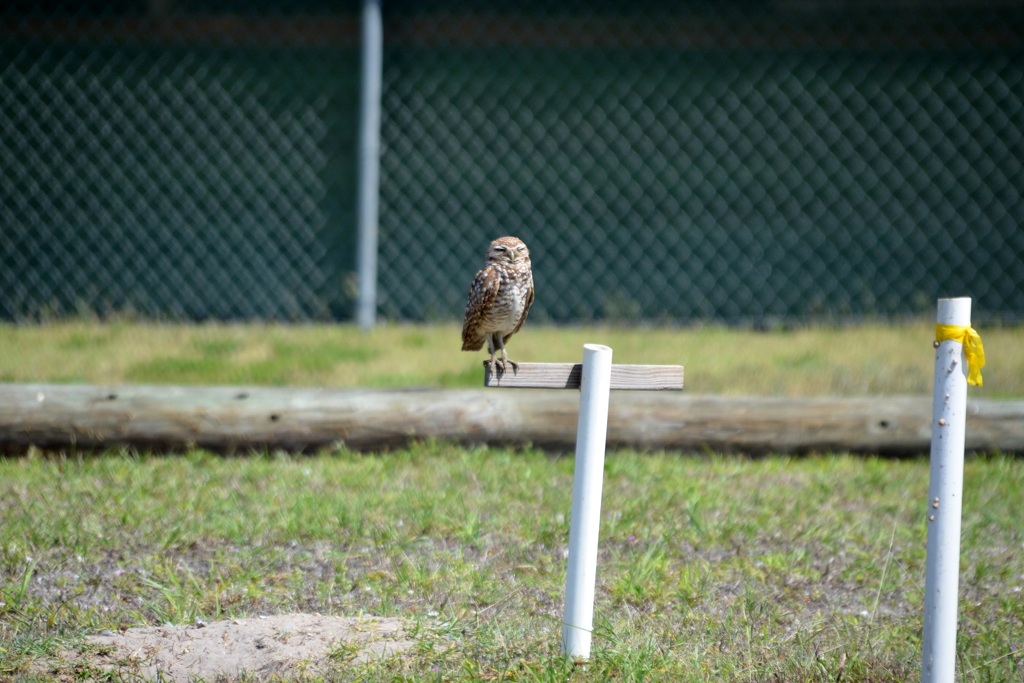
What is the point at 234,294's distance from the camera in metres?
6.08

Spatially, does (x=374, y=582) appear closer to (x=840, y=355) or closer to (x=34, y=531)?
(x=34, y=531)

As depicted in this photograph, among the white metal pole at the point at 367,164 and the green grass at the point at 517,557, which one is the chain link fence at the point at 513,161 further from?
the green grass at the point at 517,557

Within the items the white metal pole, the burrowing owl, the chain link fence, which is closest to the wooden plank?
the burrowing owl

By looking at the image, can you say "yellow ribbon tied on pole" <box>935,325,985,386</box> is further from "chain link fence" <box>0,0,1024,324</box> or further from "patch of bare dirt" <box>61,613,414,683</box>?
"chain link fence" <box>0,0,1024,324</box>

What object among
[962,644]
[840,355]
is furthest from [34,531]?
[840,355]

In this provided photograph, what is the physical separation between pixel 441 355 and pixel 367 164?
123cm

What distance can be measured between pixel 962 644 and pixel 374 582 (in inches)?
59.3

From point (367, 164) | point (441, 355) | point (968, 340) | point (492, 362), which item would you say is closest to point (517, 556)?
point (492, 362)

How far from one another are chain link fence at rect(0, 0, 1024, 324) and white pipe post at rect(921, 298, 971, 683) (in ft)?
12.8

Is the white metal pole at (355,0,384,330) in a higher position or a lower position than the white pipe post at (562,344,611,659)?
higher

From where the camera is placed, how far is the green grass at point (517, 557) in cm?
240

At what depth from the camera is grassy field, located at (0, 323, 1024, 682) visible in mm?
2389

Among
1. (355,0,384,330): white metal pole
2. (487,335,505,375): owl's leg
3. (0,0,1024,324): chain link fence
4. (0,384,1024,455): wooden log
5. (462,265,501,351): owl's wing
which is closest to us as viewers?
(487,335,505,375): owl's leg

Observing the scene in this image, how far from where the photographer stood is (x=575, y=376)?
90.5 inches
